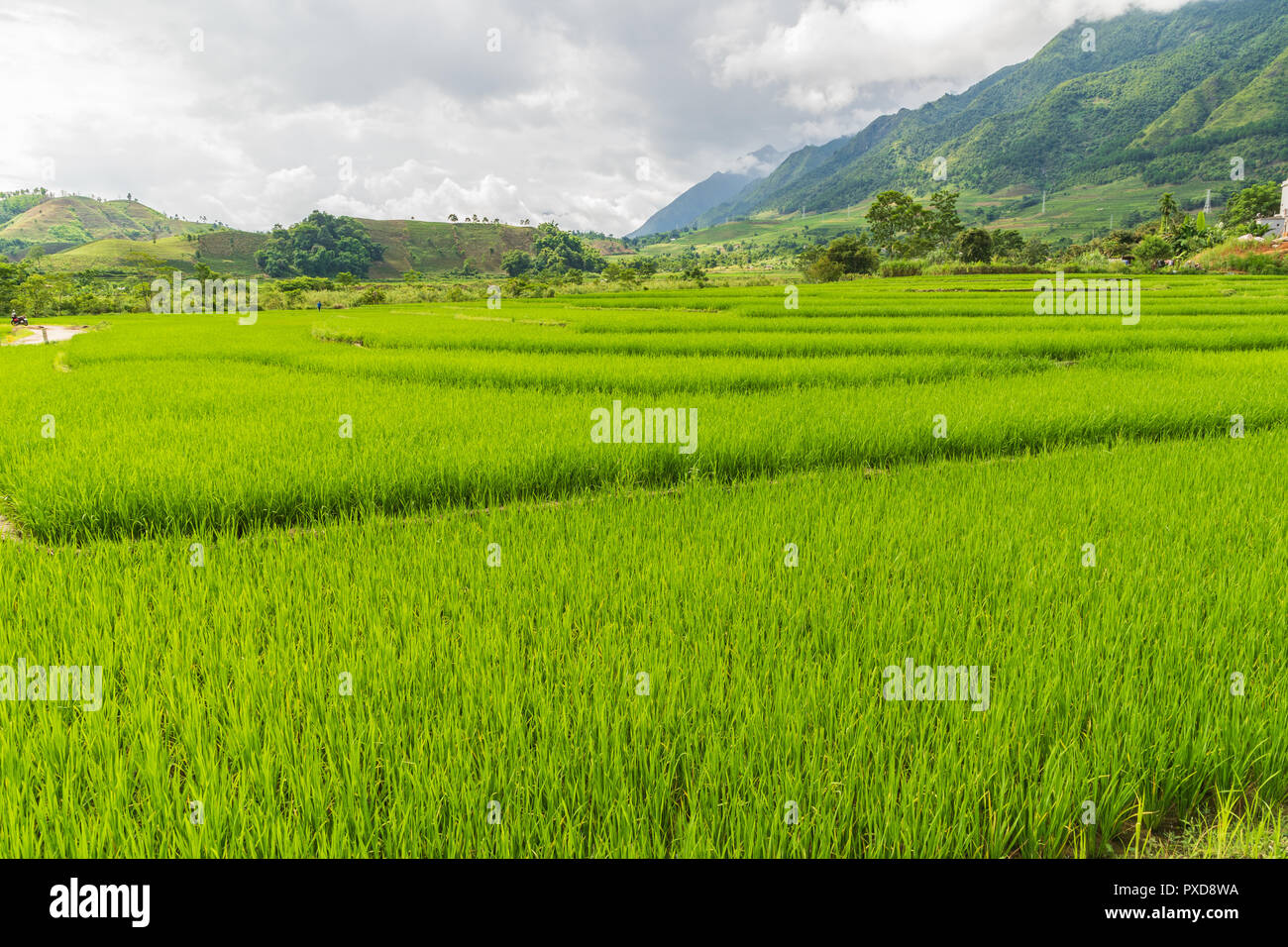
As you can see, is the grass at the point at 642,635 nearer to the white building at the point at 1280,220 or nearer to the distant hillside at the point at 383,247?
the white building at the point at 1280,220

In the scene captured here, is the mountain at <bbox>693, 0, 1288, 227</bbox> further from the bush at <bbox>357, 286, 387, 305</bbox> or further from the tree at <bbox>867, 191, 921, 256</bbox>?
the bush at <bbox>357, 286, 387, 305</bbox>

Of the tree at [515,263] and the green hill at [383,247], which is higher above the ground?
the green hill at [383,247]

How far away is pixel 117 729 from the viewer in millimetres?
1718

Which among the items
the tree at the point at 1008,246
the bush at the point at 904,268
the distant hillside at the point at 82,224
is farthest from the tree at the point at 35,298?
the distant hillside at the point at 82,224

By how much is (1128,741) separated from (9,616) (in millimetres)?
4132

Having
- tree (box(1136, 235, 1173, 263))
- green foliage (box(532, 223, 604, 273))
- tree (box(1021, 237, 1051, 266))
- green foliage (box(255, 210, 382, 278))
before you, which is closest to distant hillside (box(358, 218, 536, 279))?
green foliage (box(255, 210, 382, 278))

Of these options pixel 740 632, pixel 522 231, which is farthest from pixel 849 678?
pixel 522 231

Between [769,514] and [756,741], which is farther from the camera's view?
[769,514]

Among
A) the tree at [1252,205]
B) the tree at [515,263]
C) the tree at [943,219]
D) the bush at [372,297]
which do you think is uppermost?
the tree at [515,263]

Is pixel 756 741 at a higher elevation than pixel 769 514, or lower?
lower

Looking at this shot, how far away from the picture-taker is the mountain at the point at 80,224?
143m

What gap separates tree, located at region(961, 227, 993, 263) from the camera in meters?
47.6
